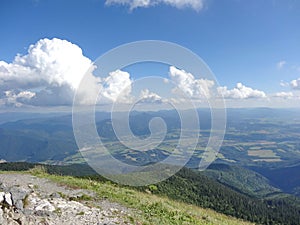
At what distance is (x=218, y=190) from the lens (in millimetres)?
151750

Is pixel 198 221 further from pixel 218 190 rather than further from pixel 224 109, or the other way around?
pixel 218 190

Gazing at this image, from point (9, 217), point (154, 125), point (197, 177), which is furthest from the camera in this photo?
point (197, 177)

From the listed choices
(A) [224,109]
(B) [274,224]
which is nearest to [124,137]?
(A) [224,109]

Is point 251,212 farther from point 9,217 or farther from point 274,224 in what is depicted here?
point 9,217

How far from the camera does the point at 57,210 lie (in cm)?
1628

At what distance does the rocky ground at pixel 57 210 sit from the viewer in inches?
540

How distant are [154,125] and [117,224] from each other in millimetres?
6751

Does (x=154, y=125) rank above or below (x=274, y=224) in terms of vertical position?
above

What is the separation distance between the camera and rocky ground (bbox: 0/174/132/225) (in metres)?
13.7

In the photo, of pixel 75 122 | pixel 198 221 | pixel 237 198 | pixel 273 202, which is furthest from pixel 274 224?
pixel 75 122

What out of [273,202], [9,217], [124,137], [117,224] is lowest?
[273,202]

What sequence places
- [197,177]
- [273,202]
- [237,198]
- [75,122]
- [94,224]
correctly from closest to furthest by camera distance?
[94,224], [75,122], [237,198], [197,177], [273,202]

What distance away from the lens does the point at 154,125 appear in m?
19.1

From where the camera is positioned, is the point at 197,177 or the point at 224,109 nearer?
the point at 224,109
